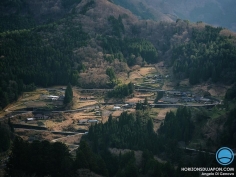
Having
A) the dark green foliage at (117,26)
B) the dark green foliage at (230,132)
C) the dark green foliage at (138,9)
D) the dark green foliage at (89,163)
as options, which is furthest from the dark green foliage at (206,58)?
the dark green foliage at (138,9)

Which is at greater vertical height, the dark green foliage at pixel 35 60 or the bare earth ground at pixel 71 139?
the dark green foliage at pixel 35 60

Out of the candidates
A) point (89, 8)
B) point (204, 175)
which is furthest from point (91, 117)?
point (89, 8)

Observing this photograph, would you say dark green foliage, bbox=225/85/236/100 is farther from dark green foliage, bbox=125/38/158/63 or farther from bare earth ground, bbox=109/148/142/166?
dark green foliage, bbox=125/38/158/63

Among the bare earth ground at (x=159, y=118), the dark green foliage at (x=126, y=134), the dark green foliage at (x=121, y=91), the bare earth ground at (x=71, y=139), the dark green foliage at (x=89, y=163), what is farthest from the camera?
the dark green foliage at (x=121, y=91)

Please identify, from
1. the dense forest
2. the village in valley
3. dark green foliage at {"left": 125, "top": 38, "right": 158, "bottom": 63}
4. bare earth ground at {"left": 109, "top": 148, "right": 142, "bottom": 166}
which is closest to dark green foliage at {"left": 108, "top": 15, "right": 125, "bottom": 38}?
dark green foliage at {"left": 125, "top": 38, "right": 158, "bottom": 63}

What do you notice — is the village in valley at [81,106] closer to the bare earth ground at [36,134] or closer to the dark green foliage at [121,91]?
the bare earth ground at [36,134]

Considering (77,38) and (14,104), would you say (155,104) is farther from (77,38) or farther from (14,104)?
(77,38)
